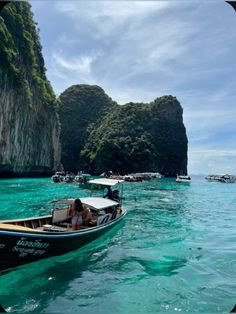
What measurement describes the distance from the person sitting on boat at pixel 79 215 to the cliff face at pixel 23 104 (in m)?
44.0

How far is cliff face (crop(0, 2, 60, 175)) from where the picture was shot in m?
55.7

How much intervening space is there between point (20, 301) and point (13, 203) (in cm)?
1868

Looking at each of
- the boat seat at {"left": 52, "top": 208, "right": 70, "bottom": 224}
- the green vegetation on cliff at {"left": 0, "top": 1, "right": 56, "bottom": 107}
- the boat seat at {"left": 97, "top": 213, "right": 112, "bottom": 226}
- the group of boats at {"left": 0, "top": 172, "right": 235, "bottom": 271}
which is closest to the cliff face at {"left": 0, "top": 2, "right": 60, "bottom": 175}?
the green vegetation on cliff at {"left": 0, "top": 1, "right": 56, "bottom": 107}

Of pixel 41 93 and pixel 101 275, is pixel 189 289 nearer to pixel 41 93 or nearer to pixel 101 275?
pixel 101 275

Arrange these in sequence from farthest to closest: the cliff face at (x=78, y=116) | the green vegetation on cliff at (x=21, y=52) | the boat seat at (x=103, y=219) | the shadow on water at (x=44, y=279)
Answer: the cliff face at (x=78, y=116)
the green vegetation on cliff at (x=21, y=52)
the boat seat at (x=103, y=219)
the shadow on water at (x=44, y=279)

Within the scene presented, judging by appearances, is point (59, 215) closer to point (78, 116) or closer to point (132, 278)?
point (132, 278)

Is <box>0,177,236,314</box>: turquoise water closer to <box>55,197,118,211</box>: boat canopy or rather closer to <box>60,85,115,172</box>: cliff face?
<box>55,197,118,211</box>: boat canopy

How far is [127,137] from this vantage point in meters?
111

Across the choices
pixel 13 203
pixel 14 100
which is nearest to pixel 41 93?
pixel 14 100

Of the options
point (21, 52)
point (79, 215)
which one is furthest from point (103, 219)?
point (21, 52)

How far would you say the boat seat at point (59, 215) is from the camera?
13023mm

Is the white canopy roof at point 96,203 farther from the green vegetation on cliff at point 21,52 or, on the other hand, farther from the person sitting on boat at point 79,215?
the green vegetation on cliff at point 21,52

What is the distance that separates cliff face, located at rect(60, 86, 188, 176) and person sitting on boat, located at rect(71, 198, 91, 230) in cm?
8926

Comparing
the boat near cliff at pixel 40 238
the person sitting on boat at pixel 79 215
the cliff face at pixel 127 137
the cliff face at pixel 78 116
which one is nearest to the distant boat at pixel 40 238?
the boat near cliff at pixel 40 238
